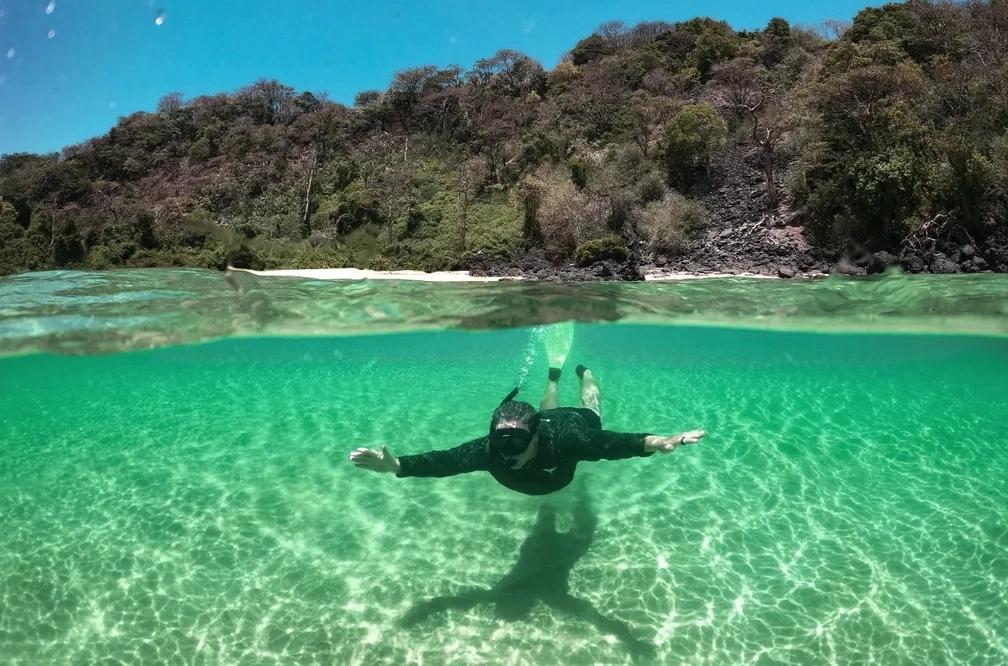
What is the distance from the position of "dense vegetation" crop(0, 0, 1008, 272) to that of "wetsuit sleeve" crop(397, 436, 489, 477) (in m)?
16.3

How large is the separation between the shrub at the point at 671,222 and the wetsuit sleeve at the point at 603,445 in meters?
20.8

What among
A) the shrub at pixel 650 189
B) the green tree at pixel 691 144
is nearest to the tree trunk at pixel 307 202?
the shrub at pixel 650 189

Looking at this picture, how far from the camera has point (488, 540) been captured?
6625mm

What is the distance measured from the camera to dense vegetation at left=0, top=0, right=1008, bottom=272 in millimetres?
21188

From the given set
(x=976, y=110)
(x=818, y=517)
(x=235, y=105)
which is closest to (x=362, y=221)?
(x=976, y=110)

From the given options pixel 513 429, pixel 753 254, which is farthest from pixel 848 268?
pixel 513 429

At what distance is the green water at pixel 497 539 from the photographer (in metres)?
5.12

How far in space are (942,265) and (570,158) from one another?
2113 centimetres

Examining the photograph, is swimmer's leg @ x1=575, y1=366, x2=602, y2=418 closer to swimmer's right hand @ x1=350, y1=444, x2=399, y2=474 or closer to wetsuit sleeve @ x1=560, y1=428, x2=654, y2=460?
wetsuit sleeve @ x1=560, y1=428, x2=654, y2=460

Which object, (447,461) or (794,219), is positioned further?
(794,219)

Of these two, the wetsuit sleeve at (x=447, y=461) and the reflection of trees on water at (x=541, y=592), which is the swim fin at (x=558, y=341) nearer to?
the reflection of trees on water at (x=541, y=592)

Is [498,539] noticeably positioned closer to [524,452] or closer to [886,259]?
[524,452]

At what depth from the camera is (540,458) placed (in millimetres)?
5348

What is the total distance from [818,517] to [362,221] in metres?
30.9
